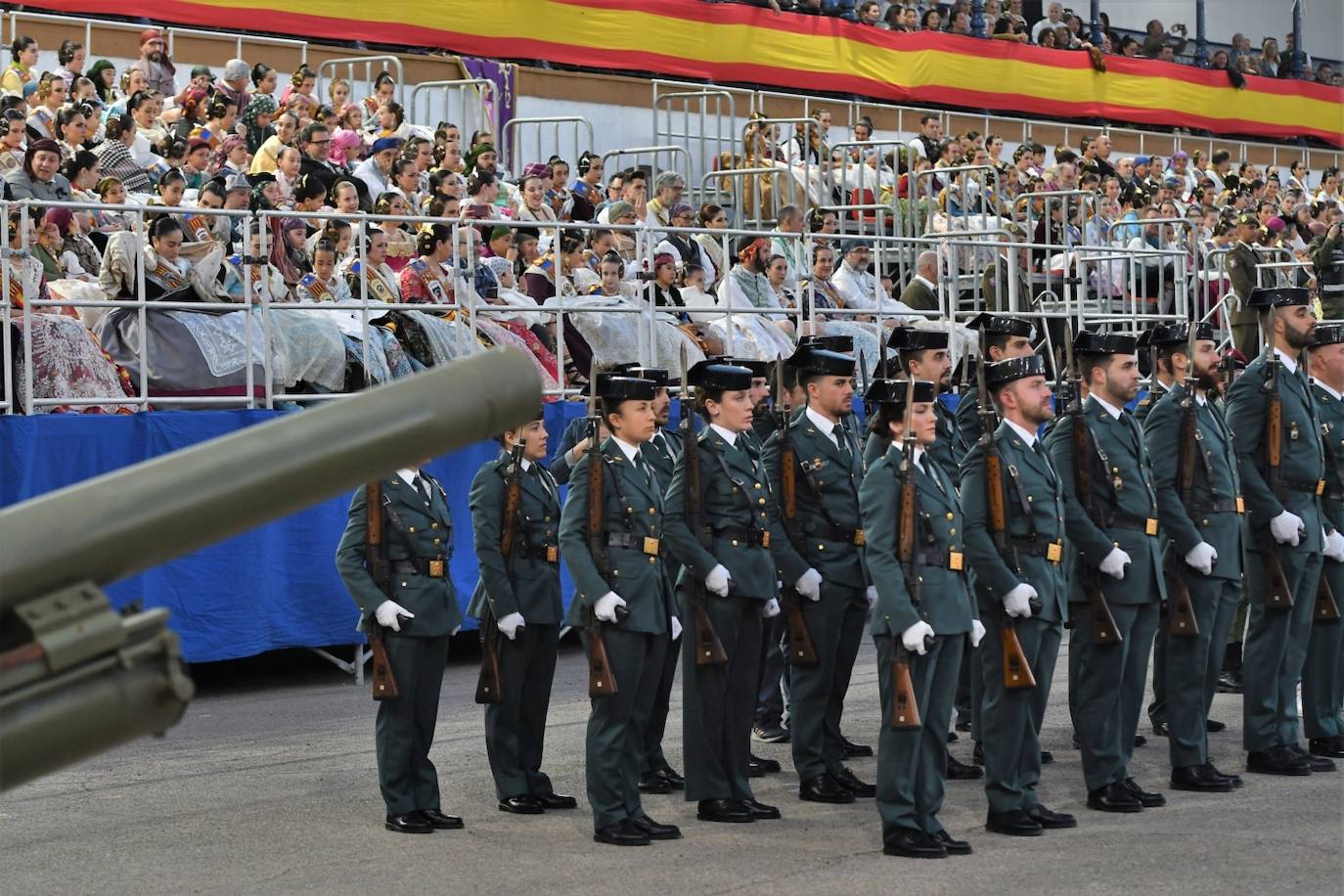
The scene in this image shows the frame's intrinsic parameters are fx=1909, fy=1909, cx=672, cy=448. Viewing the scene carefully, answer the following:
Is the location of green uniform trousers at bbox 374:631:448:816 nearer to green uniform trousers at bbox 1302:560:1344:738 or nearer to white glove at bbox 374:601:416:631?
white glove at bbox 374:601:416:631

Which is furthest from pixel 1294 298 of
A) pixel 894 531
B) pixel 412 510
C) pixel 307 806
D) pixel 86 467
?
pixel 86 467

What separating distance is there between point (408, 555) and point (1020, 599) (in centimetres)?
216

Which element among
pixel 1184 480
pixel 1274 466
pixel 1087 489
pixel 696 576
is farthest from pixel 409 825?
pixel 1274 466

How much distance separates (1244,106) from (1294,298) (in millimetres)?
18915

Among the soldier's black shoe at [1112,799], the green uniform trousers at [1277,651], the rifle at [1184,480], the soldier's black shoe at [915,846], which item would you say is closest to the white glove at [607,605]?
the soldier's black shoe at [915,846]

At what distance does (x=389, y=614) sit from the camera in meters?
6.59

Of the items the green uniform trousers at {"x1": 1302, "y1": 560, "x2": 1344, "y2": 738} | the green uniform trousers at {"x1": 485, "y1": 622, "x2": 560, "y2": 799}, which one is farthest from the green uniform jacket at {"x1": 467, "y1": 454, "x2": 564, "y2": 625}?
the green uniform trousers at {"x1": 1302, "y1": 560, "x2": 1344, "y2": 738}

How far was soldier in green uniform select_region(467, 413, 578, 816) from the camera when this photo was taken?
7.02 m

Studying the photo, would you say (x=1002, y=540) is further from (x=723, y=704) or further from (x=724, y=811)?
(x=724, y=811)

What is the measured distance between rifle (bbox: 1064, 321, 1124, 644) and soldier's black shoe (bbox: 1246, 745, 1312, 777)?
3.68ft

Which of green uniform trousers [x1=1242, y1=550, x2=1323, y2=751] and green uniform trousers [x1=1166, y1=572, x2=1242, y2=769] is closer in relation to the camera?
green uniform trousers [x1=1166, y1=572, x2=1242, y2=769]

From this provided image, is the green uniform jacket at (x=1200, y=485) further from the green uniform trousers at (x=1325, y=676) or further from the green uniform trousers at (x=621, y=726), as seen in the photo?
the green uniform trousers at (x=621, y=726)

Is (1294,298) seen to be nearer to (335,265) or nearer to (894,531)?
(894,531)

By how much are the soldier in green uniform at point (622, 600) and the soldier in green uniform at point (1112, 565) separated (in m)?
1.57
